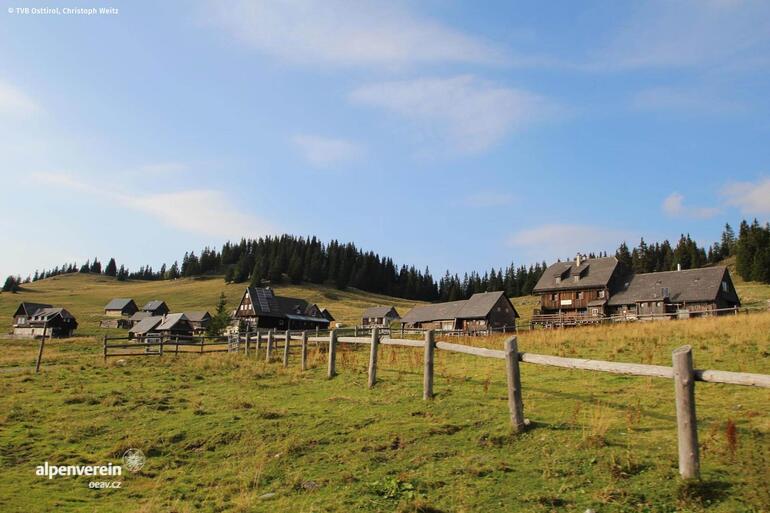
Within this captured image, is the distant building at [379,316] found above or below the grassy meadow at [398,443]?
above

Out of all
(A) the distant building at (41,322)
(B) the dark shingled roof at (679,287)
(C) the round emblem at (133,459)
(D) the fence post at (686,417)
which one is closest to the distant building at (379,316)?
(B) the dark shingled roof at (679,287)

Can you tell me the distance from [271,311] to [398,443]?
3297 inches

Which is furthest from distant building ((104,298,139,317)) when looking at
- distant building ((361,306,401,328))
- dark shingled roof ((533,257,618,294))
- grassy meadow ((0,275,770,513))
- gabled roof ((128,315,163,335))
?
grassy meadow ((0,275,770,513))

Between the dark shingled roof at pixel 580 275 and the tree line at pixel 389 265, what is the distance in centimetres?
5209

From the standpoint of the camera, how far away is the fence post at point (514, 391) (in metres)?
9.06

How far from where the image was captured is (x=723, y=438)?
7.80 metres

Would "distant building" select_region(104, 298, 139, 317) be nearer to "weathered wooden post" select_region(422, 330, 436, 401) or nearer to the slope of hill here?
the slope of hill

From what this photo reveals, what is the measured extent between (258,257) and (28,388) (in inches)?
5722

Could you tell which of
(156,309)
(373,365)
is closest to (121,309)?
(156,309)

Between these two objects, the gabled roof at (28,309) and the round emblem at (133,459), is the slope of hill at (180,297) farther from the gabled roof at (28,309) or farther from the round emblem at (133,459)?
the round emblem at (133,459)

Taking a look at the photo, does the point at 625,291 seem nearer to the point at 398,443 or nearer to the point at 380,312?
the point at 380,312

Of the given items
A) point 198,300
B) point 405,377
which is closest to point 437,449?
point 405,377

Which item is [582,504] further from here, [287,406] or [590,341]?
[590,341]

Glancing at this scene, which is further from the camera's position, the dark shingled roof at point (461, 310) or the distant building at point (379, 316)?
the distant building at point (379, 316)
